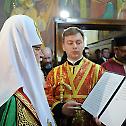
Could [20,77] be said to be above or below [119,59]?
above

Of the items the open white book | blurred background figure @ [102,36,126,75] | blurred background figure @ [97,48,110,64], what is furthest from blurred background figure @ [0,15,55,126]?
blurred background figure @ [97,48,110,64]

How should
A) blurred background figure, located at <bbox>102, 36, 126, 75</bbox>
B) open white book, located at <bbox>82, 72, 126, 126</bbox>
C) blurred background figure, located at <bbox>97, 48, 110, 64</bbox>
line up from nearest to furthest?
1. open white book, located at <bbox>82, 72, 126, 126</bbox>
2. blurred background figure, located at <bbox>102, 36, 126, 75</bbox>
3. blurred background figure, located at <bbox>97, 48, 110, 64</bbox>

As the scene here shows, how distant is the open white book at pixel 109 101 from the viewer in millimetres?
2303

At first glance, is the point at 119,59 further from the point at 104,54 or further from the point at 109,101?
the point at 104,54

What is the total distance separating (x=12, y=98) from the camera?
1.85m

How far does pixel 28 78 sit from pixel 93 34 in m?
5.65

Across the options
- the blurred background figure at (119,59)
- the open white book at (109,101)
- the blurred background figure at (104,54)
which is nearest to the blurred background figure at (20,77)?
the open white book at (109,101)

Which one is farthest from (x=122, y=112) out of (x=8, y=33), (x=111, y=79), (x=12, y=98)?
(x=8, y=33)

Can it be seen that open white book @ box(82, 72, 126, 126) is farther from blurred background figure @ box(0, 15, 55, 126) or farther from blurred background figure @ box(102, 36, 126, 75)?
blurred background figure @ box(102, 36, 126, 75)

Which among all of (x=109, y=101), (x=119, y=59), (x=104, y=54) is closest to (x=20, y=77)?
(x=109, y=101)

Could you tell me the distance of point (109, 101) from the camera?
2500 millimetres

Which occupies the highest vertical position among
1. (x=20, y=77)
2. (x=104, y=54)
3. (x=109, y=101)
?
(x=20, y=77)

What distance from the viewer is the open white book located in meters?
2.30

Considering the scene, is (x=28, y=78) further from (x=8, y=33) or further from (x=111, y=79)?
(x=111, y=79)
